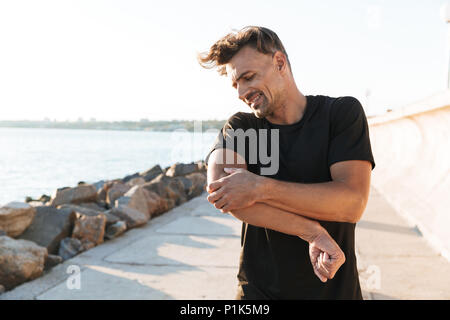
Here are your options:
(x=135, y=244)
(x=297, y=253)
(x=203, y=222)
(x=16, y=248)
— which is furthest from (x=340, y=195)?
(x=203, y=222)

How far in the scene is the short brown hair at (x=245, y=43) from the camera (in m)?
2.06

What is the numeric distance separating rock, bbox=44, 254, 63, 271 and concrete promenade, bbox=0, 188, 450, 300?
135 millimetres

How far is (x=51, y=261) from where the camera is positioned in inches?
201

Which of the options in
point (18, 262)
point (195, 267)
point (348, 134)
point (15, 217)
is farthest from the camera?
point (15, 217)

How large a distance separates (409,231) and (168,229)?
344 cm

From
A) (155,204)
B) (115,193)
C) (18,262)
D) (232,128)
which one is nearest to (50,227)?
(18,262)

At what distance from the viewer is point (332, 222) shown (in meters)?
2.09

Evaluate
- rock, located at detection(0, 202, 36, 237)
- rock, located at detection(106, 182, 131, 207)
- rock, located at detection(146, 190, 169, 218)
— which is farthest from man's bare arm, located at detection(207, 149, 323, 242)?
rock, located at detection(106, 182, 131, 207)

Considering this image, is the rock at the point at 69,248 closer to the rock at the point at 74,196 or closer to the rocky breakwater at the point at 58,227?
the rocky breakwater at the point at 58,227

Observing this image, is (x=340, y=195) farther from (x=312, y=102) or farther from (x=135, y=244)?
(x=135, y=244)

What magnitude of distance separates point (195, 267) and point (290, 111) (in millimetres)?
3175

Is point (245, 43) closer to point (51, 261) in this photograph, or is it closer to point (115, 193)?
point (51, 261)

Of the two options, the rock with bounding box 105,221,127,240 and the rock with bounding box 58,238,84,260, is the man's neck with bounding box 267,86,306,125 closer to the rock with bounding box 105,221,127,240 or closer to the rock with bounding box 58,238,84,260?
the rock with bounding box 58,238,84,260
